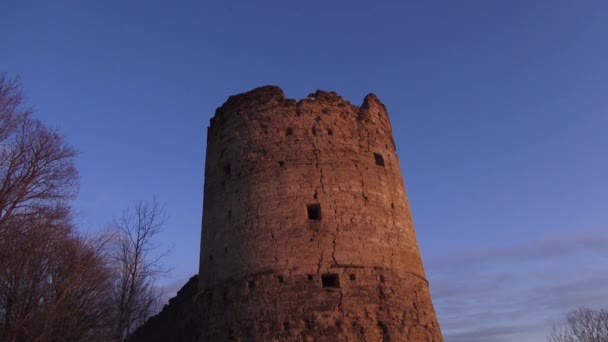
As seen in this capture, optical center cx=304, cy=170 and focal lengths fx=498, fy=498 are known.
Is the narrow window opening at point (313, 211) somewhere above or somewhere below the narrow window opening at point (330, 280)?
above

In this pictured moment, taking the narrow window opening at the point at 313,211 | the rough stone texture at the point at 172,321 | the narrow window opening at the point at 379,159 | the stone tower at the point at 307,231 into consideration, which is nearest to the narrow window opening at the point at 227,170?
the stone tower at the point at 307,231

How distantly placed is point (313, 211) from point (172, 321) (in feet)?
25.6

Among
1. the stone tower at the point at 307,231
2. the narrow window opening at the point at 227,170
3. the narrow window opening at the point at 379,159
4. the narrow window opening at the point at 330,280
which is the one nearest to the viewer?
the stone tower at the point at 307,231

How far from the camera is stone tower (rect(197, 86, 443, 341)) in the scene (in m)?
10.7

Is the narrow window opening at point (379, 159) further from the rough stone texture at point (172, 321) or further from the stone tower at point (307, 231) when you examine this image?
the rough stone texture at point (172, 321)

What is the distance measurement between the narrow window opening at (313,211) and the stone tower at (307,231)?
24mm

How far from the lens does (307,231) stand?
1138 cm

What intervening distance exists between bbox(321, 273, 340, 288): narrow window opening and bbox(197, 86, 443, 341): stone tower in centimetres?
2

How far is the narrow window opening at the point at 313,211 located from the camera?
1173cm

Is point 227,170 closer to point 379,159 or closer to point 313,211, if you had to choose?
point 313,211

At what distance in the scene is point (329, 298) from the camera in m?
10.7

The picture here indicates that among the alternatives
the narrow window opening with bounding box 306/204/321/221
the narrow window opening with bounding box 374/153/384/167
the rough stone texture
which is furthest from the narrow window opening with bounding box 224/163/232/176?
the rough stone texture

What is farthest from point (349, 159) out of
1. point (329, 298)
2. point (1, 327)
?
point (1, 327)

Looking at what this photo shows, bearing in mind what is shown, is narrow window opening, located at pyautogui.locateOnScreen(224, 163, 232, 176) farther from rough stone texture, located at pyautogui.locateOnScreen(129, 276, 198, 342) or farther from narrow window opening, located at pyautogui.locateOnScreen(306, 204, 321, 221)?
rough stone texture, located at pyautogui.locateOnScreen(129, 276, 198, 342)
